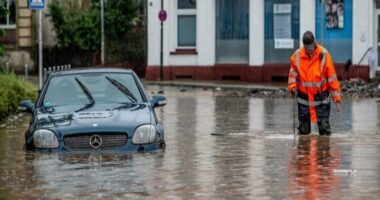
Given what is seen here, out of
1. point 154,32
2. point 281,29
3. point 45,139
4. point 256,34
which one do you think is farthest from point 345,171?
point 154,32

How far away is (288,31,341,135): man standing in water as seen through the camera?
1725cm

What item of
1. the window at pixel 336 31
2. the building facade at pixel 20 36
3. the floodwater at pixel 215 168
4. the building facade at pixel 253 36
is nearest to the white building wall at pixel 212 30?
the building facade at pixel 253 36

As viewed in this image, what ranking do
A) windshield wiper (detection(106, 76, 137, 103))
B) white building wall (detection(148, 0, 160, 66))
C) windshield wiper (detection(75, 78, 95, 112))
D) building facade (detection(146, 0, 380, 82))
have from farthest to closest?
white building wall (detection(148, 0, 160, 66)) → building facade (detection(146, 0, 380, 82)) → windshield wiper (detection(106, 76, 137, 103)) → windshield wiper (detection(75, 78, 95, 112))

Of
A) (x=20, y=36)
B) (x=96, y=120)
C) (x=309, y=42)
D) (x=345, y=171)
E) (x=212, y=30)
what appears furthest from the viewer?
(x=20, y=36)

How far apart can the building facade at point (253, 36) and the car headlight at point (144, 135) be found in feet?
82.8

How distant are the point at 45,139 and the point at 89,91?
1.77 m

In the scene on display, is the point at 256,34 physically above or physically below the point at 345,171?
above

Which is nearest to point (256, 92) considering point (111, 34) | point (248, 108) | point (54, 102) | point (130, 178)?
point (248, 108)

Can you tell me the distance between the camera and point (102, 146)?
14.2 metres

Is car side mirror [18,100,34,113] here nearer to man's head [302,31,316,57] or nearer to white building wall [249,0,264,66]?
man's head [302,31,316,57]

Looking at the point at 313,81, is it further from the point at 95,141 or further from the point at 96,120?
the point at 95,141

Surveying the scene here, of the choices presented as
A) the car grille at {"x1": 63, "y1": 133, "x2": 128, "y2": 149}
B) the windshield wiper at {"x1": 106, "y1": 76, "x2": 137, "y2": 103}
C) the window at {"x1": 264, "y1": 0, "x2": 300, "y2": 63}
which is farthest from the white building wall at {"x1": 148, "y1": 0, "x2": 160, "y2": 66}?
the car grille at {"x1": 63, "y1": 133, "x2": 128, "y2": 149}

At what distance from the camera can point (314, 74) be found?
17.3m

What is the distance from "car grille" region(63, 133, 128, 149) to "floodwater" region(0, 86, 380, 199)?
0.13 m
